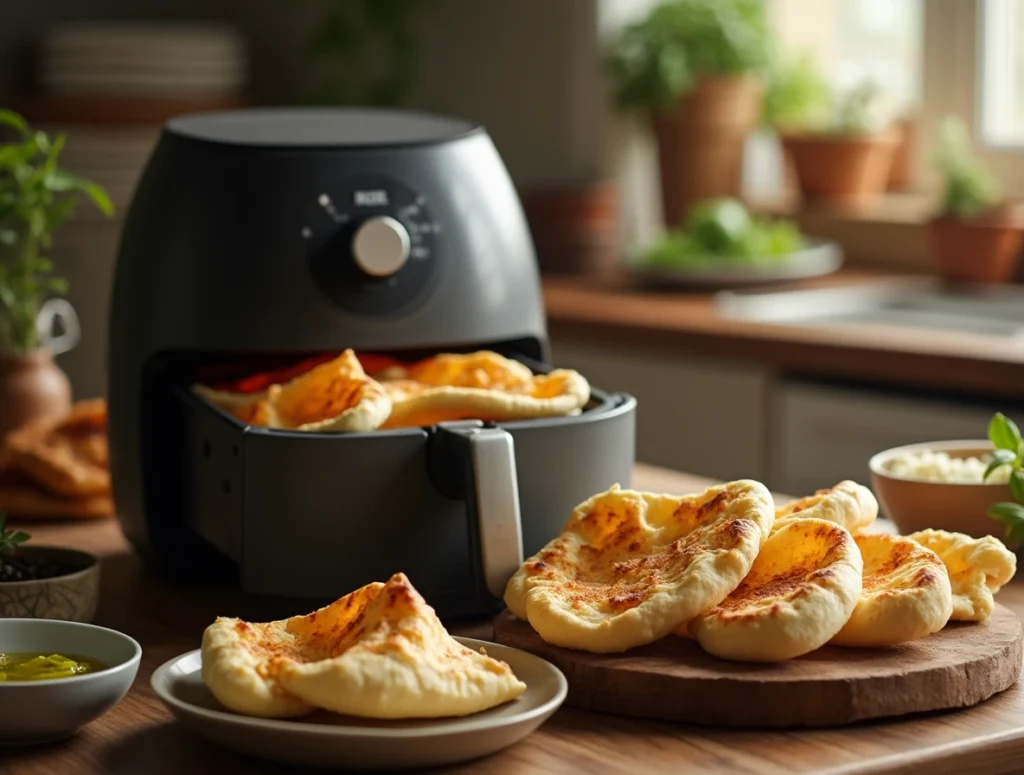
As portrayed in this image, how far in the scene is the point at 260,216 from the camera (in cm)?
133

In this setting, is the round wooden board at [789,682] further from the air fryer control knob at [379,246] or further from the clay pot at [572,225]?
the clay pot at [572,225]

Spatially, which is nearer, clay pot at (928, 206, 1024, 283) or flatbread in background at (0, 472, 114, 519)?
flatbread in background at (0, 472, 114, 519)

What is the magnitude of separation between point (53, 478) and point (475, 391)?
0.54 metres

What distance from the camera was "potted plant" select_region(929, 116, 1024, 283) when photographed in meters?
3.02

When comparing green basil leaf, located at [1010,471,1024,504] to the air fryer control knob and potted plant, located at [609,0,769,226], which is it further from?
potted plant, located at [609,0,769,226]

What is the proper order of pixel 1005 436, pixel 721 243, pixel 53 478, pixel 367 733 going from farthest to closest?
pixel 721 243
pixel 53 478
pixel 1005 436
pixel 367 733

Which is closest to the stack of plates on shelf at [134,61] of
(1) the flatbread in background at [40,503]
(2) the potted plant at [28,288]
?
(2) the potted plant at [28,288]

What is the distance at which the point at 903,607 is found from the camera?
0.96 meters

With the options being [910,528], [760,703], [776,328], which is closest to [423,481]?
[760,703]

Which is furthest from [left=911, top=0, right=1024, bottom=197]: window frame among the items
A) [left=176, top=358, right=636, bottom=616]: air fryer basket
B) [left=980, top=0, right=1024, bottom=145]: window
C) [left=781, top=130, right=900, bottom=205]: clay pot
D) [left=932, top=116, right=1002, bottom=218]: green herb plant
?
[left=176, top=358, right=636, bottom=616]: air fryer basket

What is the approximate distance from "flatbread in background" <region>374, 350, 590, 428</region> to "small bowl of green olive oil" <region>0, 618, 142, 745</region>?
0.97 feet

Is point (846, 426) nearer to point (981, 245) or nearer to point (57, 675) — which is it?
point (981, 245)

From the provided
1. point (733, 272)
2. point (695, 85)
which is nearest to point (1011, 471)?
point (733, 272)

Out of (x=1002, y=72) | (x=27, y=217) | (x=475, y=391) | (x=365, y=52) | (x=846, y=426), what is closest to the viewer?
(x=475, y=391)
